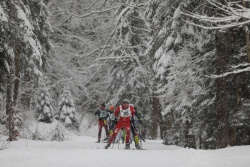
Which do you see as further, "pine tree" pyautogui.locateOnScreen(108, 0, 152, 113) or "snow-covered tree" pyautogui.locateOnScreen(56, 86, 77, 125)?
"snow-covered tree" pyautogui.locateOnScreen(56, 86, 77, 125)

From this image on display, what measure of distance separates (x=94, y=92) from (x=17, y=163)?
2832 cm

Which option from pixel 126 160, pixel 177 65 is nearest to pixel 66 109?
pixel 177 65

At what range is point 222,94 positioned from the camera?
1027cm

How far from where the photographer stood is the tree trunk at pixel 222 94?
33.4ft

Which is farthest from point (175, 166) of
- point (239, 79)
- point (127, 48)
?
point (127, 48)

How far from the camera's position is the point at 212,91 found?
39.9ft

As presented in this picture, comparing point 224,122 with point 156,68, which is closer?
point 224,122

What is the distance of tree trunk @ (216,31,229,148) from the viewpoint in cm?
1017

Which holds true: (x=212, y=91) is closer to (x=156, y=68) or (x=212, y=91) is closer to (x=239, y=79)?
(x=239, y=79)

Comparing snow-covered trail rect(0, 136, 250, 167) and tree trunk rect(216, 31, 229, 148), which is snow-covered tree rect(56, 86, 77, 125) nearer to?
tree trunk rect(216, 31, 229, 148)

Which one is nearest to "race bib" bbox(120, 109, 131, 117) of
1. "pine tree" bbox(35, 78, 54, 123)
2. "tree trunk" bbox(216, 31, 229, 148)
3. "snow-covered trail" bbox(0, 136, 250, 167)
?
"tree trunk" bbox(216, 31, 229, 148)

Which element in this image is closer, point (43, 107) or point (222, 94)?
point (222, 94)

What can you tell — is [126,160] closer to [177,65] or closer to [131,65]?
[177,65]

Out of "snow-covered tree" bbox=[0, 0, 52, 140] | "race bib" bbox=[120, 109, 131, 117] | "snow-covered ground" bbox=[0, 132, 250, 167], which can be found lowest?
"snow-covered ground" bbox=[0, 132, 250, 167]
